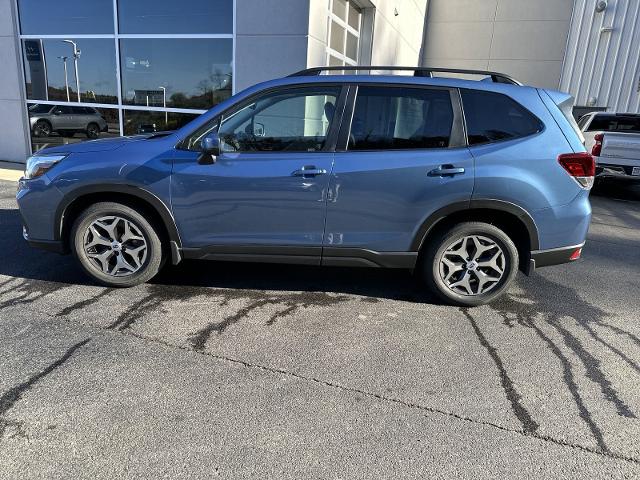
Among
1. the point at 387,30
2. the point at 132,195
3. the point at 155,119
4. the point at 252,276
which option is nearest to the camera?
the point at 132,195

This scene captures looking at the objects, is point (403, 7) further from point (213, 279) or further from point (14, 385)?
point (14, 385)

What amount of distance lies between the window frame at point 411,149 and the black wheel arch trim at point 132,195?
149 cm

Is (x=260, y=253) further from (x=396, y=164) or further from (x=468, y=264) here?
(x=468, y=264)

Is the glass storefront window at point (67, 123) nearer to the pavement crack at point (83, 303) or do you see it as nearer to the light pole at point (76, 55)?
the light pole at point (76, 55)

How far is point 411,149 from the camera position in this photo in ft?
11.6

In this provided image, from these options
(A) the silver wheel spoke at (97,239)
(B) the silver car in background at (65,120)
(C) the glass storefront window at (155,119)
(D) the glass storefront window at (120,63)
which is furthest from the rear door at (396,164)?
(B) the silver car in background at (65,120)

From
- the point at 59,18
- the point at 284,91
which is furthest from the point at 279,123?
the point at 59,18

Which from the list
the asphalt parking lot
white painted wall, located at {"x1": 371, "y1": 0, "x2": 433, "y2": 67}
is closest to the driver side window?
the asphalt parking lot

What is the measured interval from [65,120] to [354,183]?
9.34 m

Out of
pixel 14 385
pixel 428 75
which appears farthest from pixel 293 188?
pixel 14 385

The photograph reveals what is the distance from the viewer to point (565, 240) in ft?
12.0

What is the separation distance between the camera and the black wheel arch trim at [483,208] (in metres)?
3.54

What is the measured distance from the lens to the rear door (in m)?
3.50

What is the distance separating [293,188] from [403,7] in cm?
1252
